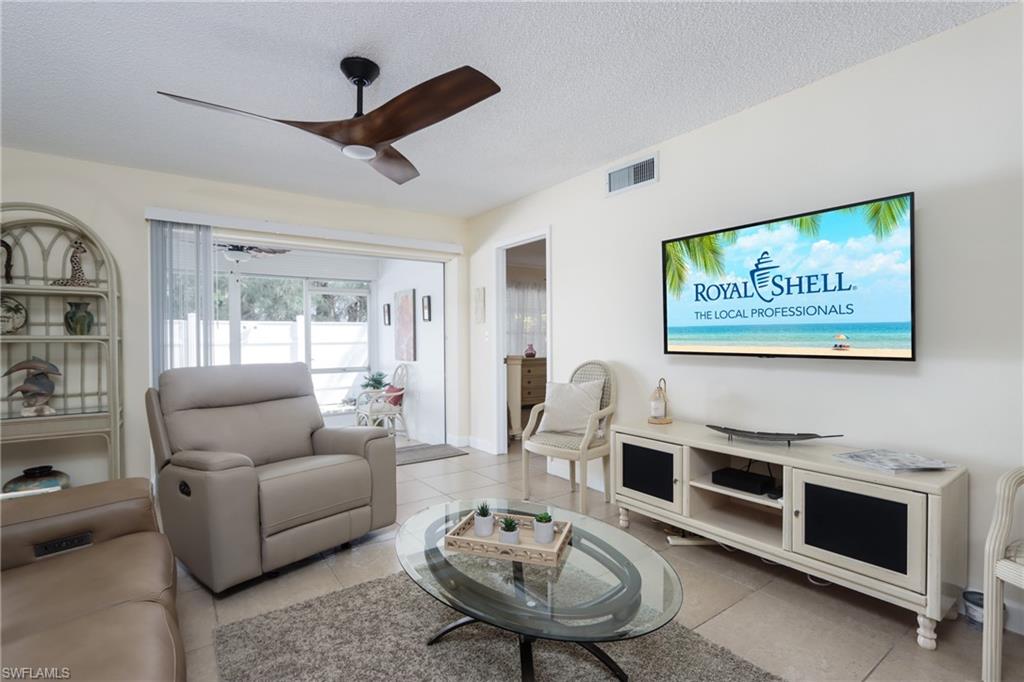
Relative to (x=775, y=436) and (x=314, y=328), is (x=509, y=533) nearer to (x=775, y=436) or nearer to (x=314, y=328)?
(x=775, y=436)

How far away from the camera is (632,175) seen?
337cm

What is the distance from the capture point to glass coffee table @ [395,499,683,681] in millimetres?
1343

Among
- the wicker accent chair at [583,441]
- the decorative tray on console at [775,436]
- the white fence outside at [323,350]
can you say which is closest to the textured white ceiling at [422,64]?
the wicker accent chair at [583,441]

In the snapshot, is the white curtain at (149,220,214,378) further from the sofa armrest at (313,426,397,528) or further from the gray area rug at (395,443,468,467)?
the gray area rug at (395,443,468,467)

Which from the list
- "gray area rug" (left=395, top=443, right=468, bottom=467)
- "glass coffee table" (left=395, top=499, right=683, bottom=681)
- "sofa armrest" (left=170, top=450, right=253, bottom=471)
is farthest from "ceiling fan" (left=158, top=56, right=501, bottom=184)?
"gray area rug" (left=395, top=443, right=468, bottom=467)

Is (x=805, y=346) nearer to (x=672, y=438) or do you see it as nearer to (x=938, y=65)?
(x=672, y=438)

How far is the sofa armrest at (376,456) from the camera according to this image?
8.77ft

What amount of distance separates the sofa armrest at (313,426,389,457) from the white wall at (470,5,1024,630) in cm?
180

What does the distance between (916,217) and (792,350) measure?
76 cm

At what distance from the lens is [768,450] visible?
88.8 inches

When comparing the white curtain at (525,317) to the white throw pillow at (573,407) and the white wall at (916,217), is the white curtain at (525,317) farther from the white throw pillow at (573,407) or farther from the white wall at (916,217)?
the white wall at (916,217)

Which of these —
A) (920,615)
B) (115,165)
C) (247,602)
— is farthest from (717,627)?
(115,165)

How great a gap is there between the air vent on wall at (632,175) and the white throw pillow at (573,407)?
140 centimetres

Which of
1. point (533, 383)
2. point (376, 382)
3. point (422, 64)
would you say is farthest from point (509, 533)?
point (376, 382)
